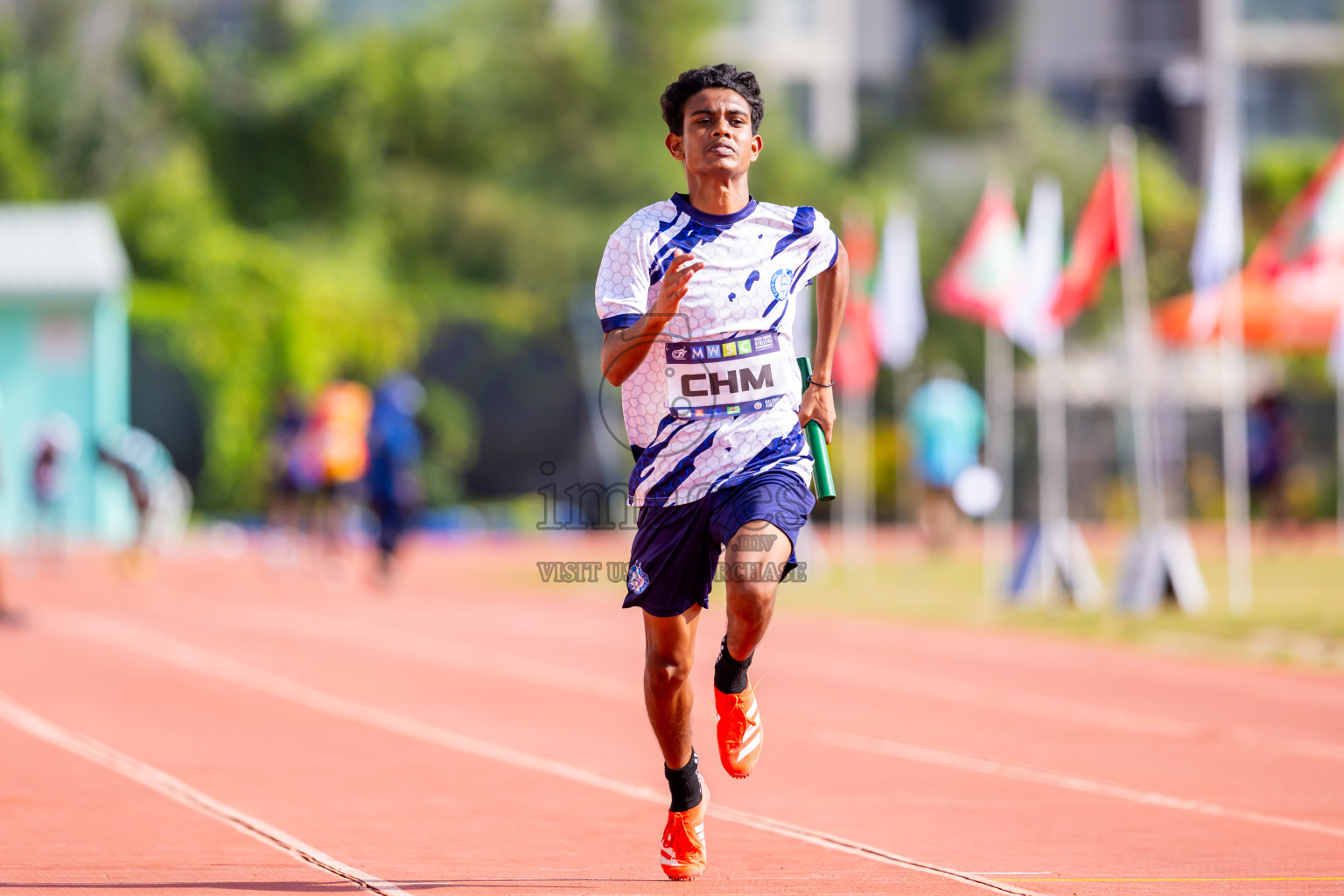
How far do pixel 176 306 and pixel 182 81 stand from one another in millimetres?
9758

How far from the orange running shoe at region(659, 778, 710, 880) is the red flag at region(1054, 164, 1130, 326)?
11.9m

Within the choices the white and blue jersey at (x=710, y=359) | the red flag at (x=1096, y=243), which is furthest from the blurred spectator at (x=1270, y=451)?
the white and blue jersey at (x=710, y=359)

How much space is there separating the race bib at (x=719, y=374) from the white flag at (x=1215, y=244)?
1068cm

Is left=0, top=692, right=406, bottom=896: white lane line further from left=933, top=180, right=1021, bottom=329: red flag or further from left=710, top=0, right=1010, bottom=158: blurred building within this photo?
left=710, top=0, right=1010, bottom=158: blurred building

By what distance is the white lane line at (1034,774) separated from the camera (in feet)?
23.0

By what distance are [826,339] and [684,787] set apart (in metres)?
1.34

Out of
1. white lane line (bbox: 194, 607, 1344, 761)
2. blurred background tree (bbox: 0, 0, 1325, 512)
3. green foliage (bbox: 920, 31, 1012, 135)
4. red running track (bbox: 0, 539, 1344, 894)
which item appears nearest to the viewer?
red running track (bbox: 0, 539, 1344, 894)

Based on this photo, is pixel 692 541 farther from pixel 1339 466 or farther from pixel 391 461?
pixel 1339 466

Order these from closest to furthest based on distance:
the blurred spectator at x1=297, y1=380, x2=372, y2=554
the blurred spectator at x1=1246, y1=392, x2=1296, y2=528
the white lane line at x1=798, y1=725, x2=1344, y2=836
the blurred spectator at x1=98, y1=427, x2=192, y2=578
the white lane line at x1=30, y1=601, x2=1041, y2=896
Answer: the white lane line at x1=30, y1=601, x2=1041, y2=896
the white lane line at x1=798, y1=725, x2=1344, y2=836
the blurred spectator at x1=98, y1=427, x2=192, y2=578
the blurred spectator at x1=297, y1=380, x2=372, y2=554
the blurred spectator at x1=1246, y1=392, x2=1296, y2=528

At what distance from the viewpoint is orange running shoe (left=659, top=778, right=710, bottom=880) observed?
561 cm

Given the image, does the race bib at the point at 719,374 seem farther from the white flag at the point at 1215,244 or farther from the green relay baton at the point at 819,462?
the white flag at the point at 1215,244

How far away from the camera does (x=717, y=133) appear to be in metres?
5.66

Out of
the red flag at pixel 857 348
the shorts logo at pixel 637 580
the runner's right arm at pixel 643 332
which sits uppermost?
the red flag at pixel 857 348

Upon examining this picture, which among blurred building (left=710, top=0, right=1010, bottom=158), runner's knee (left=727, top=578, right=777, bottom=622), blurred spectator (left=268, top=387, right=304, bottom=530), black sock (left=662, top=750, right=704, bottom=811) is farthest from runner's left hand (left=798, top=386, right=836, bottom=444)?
blurred building (left=710, top=0, right=1010, bottom=158)
